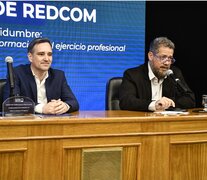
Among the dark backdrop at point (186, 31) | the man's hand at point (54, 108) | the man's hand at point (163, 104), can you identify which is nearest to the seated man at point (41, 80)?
the man's hand at point (54, 108)

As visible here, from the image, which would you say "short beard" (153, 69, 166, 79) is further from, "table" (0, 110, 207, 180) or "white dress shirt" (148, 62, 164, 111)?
"table" (0, 110, 207, 180)

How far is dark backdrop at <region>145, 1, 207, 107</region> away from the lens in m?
5.17

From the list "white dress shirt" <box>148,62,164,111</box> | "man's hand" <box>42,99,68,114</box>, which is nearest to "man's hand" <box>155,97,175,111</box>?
"white dress shirt" <box>148,62,164,111</box>

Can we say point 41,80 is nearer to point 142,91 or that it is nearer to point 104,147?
point 142,91

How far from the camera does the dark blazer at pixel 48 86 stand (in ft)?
10.5

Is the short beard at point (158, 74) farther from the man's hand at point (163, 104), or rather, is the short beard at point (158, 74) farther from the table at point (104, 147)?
the table at point (104, 147)

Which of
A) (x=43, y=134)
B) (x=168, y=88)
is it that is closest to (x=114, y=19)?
(x=168, y=88)

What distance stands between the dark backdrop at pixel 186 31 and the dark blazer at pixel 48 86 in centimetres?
202

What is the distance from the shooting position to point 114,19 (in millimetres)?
4844

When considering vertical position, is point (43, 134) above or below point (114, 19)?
below

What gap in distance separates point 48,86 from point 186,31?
2.58 m

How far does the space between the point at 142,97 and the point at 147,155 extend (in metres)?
1.08

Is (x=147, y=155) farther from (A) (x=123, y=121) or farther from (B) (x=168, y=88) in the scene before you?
(B) (x=168, y=88)

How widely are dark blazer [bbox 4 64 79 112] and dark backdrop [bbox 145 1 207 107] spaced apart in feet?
6.63
